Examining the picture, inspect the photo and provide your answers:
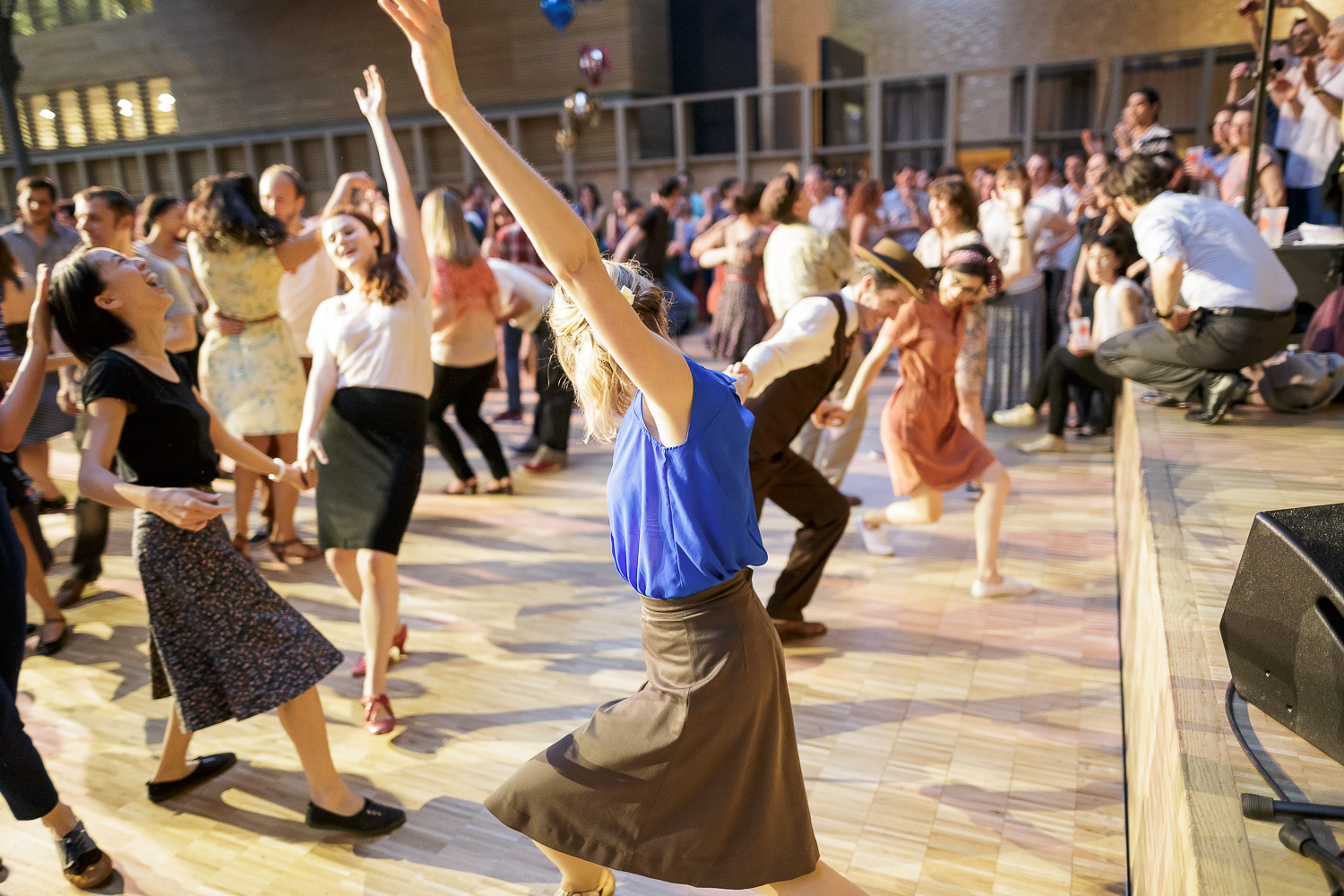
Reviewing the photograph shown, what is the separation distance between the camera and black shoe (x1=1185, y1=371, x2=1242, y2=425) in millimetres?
3373

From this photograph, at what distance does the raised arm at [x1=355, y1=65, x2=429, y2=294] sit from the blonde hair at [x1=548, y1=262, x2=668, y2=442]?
1.07 m

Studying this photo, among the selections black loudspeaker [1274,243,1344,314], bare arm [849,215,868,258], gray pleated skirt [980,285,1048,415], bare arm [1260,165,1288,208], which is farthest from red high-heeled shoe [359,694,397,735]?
bare arm [1260,165,1288,208]

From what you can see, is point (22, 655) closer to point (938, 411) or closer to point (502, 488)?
point (938, 411)

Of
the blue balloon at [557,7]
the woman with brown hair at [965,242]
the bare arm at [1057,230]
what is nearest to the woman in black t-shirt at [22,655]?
the woman with brown hair at [965,242]

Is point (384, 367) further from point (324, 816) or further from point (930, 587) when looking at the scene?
point (930, 587)

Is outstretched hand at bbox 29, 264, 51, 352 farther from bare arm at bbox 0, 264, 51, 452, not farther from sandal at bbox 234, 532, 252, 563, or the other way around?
sandal at bbox 234, 532, 252, 563

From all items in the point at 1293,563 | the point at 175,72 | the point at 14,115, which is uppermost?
the point at 175,72

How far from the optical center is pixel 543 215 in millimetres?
1136

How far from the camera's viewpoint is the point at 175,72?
13.7 meters

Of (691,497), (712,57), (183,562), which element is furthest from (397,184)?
(712,57)

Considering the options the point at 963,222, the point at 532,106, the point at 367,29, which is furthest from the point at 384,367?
the point at 367,29

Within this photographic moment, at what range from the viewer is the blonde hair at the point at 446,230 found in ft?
14.2

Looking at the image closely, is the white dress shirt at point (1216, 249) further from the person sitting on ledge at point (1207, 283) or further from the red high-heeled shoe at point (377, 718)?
the red high-heeled shoe at point (377, 718)

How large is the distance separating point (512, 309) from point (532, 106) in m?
9.02
